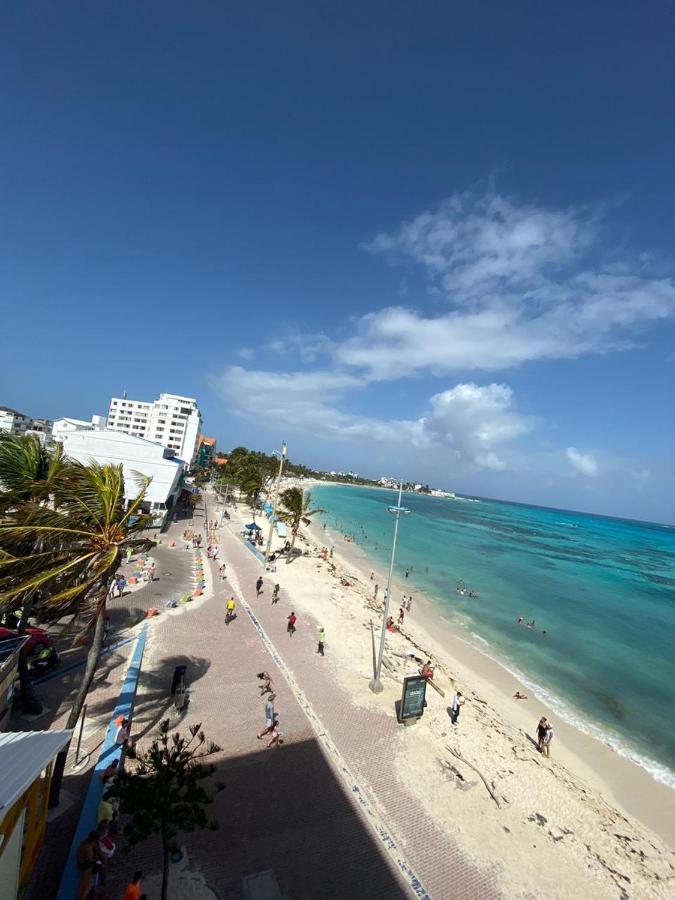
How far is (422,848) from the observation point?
9.59 metres

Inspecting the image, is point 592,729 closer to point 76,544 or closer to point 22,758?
point 22,758

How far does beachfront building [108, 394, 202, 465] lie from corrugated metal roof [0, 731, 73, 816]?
112489 mm

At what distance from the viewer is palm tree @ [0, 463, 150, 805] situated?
25.1 ft

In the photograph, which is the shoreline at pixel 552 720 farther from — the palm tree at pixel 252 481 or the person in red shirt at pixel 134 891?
the palm tree at pixel 252 481

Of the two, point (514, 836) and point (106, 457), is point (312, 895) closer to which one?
point (514, 836)

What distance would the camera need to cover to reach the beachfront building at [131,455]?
46.1m

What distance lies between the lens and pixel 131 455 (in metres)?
48.4

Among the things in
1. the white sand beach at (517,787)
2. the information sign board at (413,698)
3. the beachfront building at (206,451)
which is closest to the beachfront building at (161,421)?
the beachfront building at (206,451)

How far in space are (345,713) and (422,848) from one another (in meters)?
5.20

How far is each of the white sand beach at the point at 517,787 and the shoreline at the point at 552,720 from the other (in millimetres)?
57

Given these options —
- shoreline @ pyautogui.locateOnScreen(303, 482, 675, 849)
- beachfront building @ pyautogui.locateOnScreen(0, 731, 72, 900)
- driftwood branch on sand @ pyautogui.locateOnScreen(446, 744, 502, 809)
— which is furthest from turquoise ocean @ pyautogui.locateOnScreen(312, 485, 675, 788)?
beachfront building @ pyautogui.locateOnScreen(0, 731, 72, 900)

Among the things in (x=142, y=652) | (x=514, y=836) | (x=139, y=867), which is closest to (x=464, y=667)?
(x=514, y=836)

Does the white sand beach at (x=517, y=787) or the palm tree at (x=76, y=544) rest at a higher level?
the palm tree at (x=76, y=544)

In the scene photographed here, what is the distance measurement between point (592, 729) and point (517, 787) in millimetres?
10200
